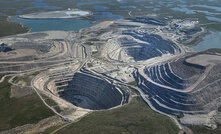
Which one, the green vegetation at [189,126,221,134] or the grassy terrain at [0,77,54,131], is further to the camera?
the grassy terrain at [0,77,54,131]

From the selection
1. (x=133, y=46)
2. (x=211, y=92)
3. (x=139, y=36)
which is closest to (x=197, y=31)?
(x=139, y=36)

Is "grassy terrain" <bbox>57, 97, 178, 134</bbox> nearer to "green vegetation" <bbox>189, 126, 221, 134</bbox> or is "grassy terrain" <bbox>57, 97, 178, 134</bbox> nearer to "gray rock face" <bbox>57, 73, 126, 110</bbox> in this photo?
"green vegetation" <bbox>189, 126, 221, 134</bbox>

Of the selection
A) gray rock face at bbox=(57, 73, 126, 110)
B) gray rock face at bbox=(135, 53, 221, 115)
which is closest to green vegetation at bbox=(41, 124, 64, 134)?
gray rock face at bbox=(57, 73, 126, 110)

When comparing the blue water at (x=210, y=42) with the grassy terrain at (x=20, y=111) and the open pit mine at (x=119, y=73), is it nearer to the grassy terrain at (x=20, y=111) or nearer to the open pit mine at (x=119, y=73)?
the open pit mine at (x=119, y=73)

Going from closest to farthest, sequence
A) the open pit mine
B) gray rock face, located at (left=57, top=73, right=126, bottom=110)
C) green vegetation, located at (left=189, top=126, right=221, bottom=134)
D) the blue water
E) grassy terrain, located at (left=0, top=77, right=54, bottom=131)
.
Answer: green vegetation, located at (left=189, top=126, right=221, bottom=134), grassy terrain, located at (left=0, top=77, right=54, bottom=131), the open pit mine, gray rock face, located at (left=57, top=73, right=126, bottom=110), the blue water

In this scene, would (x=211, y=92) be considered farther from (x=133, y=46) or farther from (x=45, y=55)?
(x=45, y=55)

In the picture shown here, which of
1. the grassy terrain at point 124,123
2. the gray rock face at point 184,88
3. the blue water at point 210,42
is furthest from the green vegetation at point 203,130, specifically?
the blue water at point 210,42
